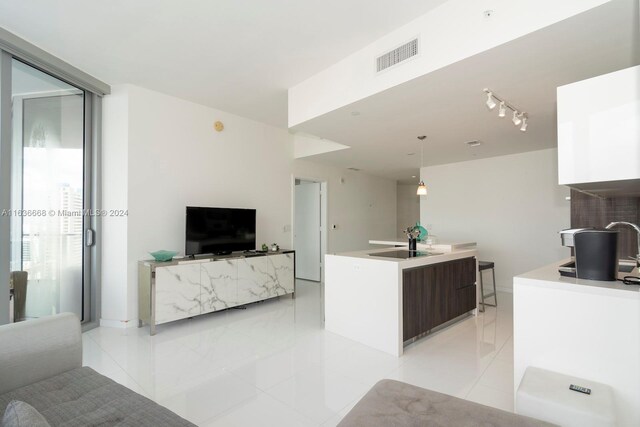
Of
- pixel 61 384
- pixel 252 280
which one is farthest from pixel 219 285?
pixel 61 384

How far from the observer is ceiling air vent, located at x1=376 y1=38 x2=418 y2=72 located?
2486 millimetres

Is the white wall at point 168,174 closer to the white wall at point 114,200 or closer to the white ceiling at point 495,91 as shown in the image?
Answer: the white wall at point 114,200

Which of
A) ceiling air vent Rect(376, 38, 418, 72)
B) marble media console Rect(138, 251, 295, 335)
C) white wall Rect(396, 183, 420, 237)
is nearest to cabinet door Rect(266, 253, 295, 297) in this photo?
marble media console Rect(138, 251, 295, 335)

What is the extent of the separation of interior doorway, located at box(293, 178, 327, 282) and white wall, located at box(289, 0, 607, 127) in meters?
3.10

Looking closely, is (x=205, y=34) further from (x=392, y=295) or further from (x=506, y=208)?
(x=506, y=208)

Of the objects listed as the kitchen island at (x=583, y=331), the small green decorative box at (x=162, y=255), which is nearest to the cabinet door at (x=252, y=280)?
the small green decorative box at (x=162, y=255)

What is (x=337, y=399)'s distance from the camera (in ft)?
7.00

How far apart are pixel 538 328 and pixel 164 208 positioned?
3.97 m

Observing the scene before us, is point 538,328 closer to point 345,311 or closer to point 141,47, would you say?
point 345,311

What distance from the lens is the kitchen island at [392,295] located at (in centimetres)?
292

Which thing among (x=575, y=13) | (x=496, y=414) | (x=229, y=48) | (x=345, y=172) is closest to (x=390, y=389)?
(x=496, y=414)

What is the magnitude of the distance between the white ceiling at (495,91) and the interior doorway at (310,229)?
1235mm

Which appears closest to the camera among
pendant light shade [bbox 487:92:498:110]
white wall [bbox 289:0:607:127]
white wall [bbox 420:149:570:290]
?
white wall [bbox 289:0:607:127]

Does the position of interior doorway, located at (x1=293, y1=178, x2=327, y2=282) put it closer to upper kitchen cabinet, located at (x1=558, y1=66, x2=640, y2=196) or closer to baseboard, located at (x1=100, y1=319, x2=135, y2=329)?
baseboard, located at (x1=100, y1=319, x2=135, y2=329)
